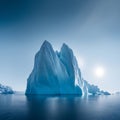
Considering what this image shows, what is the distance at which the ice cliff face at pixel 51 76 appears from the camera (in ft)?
312

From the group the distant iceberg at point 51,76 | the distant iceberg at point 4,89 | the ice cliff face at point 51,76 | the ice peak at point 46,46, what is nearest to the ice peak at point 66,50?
the distant iceberg at point 51,76

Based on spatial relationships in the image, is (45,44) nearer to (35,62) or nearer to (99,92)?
(35,62)

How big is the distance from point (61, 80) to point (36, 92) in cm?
1767

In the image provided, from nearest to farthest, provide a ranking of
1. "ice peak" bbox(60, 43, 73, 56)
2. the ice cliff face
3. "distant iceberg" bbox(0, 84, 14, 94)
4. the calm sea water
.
→ the calm sea water < the ice cliff face < "ice peak" bbox(60, 43, 73, 56) < "distant iceberg" bbox(0, 84, 14, 94)

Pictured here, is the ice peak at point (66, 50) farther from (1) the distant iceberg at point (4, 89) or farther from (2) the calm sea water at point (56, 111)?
(2) the calm sea water at point (56, 111)

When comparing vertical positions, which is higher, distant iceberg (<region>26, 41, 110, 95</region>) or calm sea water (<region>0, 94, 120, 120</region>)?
distant iceberg (<region>26, 41, 110, 95</region>)

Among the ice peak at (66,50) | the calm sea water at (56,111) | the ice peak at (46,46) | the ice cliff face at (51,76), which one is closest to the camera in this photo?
the calm sea water at (56,111)

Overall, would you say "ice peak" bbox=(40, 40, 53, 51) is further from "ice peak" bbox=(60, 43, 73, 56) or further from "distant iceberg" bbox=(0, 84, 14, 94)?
"distant iceberg" bbox=(0, 84, 14, 94)

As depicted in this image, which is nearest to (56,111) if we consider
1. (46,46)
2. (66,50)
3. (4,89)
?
(46,46)

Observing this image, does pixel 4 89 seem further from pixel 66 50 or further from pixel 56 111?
pixel 56 111

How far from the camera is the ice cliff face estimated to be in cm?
9512

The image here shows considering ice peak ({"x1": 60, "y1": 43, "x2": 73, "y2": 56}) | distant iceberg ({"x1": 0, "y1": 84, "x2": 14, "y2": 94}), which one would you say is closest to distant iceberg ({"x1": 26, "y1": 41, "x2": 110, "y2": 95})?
ice peak ({"x1": 60, "y1": 43, "x2": 73, "y2": 56})

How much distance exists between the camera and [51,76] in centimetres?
9675

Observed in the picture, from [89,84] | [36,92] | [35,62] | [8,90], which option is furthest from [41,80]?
[89,84]
